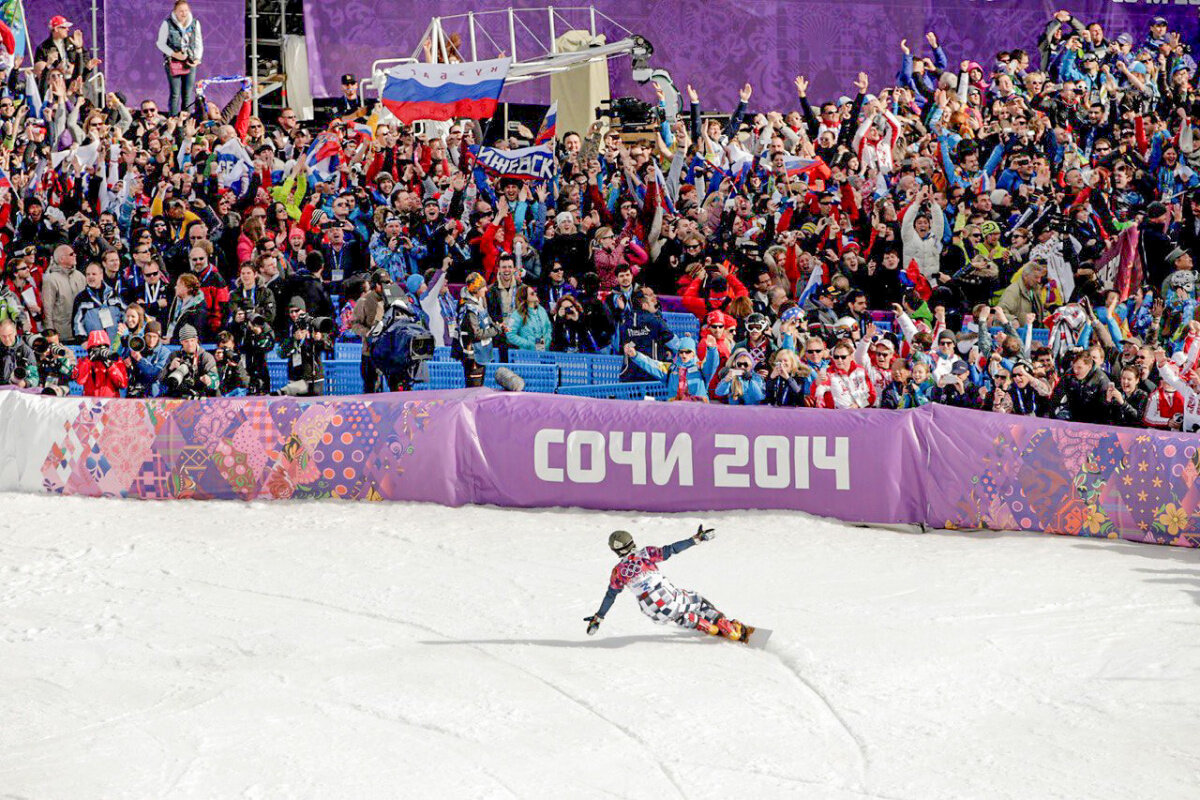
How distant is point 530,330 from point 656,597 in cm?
543

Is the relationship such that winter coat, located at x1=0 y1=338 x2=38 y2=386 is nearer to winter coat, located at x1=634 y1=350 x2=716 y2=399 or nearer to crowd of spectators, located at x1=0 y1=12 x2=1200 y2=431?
crowd of spectators, located at x1=0 y1=12 x2=1200 y2=431

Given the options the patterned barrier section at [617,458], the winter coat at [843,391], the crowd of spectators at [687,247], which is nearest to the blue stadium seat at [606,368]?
the crowd of spectators at [687,247]

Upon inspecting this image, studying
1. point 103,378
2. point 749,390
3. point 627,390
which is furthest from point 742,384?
point 103,378

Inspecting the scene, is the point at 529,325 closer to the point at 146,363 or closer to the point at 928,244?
the point at 146,363

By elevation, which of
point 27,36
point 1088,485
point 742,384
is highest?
point 27,36

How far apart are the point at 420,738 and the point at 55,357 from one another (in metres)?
7.72

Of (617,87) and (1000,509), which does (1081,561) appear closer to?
(1000,509)

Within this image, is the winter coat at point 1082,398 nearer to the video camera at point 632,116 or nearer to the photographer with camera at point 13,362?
the video camera at point 632,116

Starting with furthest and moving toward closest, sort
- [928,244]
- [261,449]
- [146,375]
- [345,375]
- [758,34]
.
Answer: [758,34]
[928,244]
[345,375]
[146,375]
[261,449]

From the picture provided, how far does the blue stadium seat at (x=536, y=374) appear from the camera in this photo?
14.8 meters

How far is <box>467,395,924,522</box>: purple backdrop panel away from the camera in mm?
12969

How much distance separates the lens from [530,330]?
1509 centimetres

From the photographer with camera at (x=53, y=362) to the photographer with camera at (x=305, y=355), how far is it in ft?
6.86

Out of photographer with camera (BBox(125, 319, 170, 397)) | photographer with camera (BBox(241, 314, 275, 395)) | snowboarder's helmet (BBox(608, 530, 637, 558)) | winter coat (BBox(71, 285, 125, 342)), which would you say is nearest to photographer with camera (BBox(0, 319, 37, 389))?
winter coat (BBox(71, 285, 125, 342))
